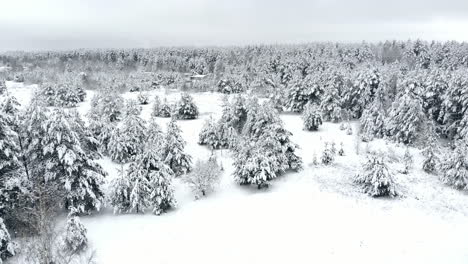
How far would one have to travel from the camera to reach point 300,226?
76.2 feet

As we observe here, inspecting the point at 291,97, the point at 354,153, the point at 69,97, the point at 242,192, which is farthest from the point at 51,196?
the point at 69,97

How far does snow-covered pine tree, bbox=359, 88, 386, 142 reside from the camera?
43.1 meters

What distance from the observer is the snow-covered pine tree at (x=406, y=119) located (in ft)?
129

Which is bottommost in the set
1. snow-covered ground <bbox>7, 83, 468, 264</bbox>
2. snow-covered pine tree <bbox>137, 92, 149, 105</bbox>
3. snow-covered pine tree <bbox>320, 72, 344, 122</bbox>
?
snow-covered ground <bbox>7, 83, 468, 264</bbox>

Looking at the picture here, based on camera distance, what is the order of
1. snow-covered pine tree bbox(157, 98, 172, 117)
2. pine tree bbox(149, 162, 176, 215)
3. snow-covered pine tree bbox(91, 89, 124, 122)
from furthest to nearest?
snow-covered pine tree bbox(157, 98, 172, 117)
snow-covered pine tree bbox(91, 89, 124, 122)
pine tree bbox(149, 162, 176, 215)

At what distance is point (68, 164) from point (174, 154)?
497 inches

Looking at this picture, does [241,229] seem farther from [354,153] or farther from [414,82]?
[414,82]

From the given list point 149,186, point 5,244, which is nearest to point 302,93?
point 149,186

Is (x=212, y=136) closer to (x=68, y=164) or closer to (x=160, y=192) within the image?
(x=160, y=192)

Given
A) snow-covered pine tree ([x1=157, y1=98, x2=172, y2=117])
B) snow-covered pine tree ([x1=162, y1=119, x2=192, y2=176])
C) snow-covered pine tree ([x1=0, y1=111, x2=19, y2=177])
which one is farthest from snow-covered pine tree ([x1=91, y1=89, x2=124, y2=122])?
snow-covered pine tree ([x1=0, y1=111, x2=19, y2=177])

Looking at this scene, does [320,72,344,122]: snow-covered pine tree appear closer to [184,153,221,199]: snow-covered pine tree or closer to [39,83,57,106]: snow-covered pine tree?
[184,153,221,199]: snow-covered pine tree

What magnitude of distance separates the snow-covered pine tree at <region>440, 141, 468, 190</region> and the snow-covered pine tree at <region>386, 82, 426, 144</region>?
10018mm

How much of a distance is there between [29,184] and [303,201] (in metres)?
20.2

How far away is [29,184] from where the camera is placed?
21.5 metres
